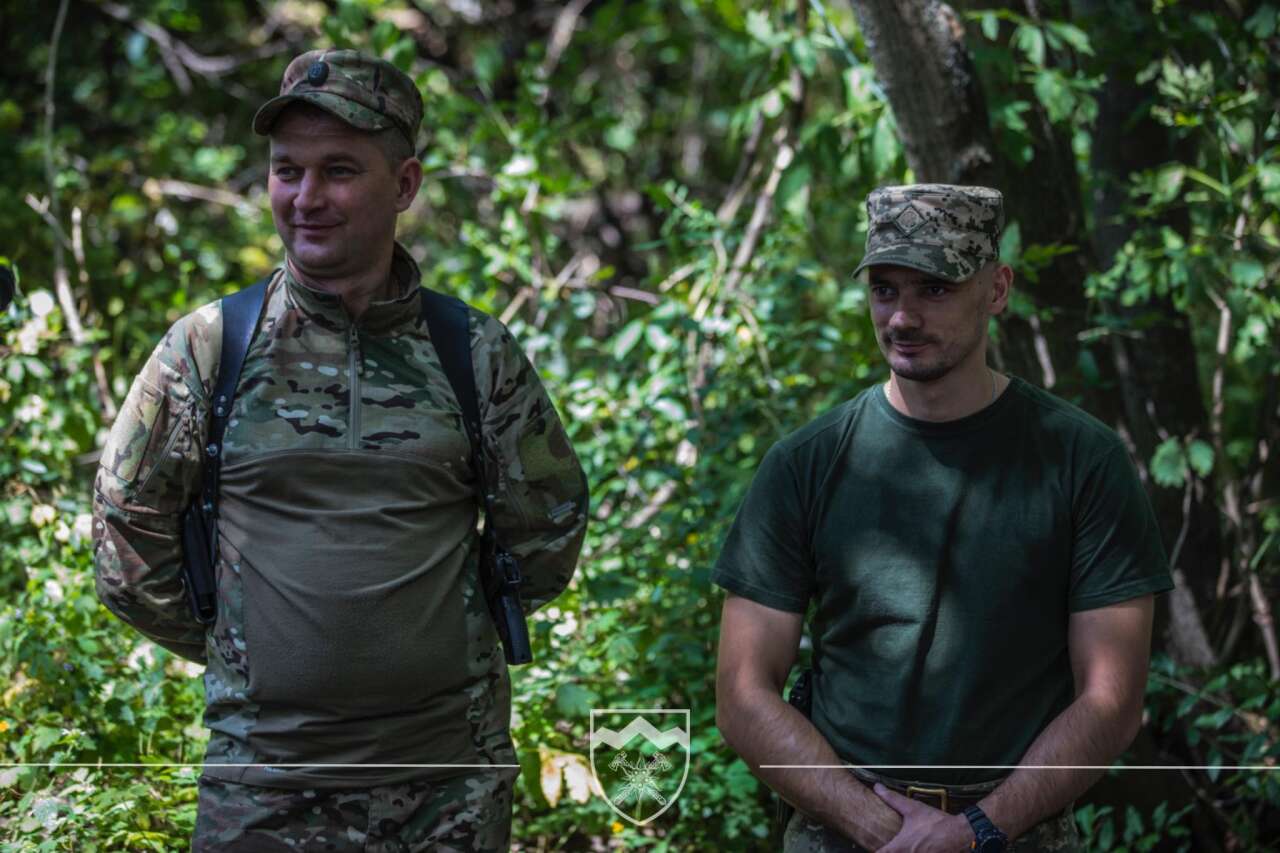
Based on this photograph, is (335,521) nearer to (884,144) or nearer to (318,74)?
(318,74)

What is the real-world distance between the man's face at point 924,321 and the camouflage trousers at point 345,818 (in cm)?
110

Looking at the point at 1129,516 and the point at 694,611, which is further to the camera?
the point at 694,611

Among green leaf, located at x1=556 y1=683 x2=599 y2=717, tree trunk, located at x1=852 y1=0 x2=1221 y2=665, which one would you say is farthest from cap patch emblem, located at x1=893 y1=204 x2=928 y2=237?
→ green leaf, located at x1=556 y1=683 x2=599 y2=717

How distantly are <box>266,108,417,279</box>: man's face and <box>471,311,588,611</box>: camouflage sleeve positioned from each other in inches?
11.0

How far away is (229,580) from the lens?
2.55 meters

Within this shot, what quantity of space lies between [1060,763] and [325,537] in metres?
1.34

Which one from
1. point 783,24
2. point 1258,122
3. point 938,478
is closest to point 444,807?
point 938,478

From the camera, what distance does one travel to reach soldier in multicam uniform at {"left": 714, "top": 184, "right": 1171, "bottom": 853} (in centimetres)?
254

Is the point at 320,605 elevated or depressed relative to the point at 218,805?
elevated

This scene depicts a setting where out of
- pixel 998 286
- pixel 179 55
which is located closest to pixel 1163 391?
pixel 998 286

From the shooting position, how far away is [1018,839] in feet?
8.32

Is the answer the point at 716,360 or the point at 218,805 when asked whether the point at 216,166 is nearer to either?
the point at 716,360

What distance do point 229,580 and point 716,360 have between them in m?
3.13

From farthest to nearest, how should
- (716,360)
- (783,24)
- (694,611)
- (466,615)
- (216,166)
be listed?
1. (216,166)
2. (783,24)
3. (716,360)
4. (694,611)
5. (466,615)
